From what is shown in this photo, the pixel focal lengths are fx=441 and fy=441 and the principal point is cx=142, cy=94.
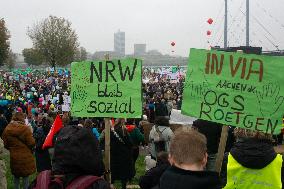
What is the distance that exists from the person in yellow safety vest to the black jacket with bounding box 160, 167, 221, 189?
34.3 inches

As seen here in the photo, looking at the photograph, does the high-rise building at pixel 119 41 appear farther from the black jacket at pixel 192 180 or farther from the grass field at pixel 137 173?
the black jacket at pixel 192 180

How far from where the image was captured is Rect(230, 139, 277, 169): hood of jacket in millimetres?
3781

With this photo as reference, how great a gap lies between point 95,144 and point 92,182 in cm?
28

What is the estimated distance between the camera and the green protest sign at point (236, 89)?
4.10 metres

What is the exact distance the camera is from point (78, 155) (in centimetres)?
284

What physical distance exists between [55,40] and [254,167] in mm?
61075

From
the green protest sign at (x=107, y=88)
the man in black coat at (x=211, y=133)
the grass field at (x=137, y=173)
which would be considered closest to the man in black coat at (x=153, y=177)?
the green protest sign at (x=107, y=88)

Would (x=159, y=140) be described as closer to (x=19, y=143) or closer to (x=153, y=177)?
(x=19, y=143)

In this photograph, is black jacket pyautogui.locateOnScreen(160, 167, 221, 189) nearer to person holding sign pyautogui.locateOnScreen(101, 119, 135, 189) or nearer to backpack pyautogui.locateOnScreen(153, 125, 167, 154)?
person holding sign pyautogui.locateOnScreen(101, 119, 135, 189)

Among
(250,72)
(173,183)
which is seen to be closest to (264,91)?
(250,72)

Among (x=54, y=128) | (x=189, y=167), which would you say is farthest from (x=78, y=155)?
(x=54, y=128)

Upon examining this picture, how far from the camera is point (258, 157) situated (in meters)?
3.78

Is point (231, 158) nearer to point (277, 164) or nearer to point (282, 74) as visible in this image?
point (277, 164)

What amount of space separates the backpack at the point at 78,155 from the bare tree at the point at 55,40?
60.9 meters
